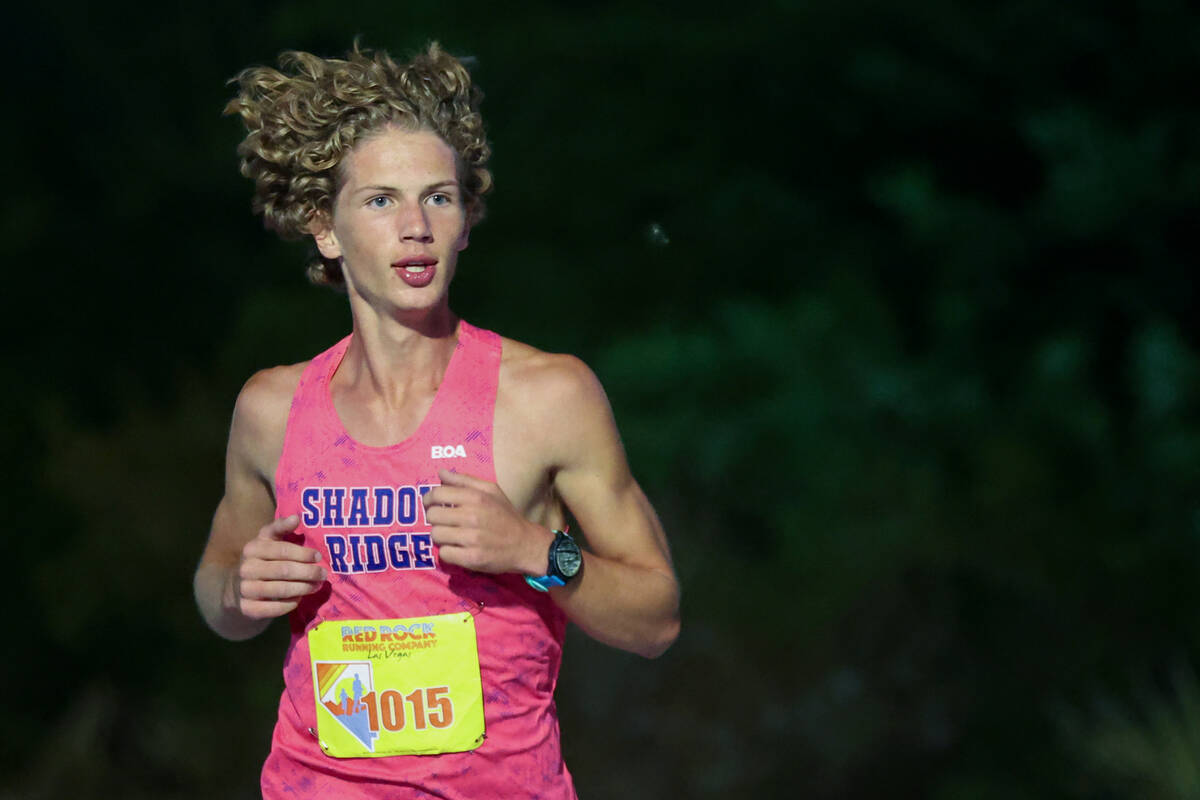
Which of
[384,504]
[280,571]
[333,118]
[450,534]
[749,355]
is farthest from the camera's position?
[749,355]

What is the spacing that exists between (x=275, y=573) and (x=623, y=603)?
0.52 m

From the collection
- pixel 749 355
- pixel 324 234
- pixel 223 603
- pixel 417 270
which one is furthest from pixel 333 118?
pixel 749 355

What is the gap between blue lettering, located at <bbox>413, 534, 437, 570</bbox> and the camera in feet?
7.74

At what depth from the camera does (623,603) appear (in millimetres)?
2410

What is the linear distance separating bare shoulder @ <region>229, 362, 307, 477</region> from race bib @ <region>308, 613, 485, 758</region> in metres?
0.34

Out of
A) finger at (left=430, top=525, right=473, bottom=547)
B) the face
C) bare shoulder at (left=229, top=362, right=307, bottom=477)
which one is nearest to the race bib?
finger at (left=430, top=525, right=473, bottom=547)

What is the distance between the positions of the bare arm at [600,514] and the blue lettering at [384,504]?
0.66 feet

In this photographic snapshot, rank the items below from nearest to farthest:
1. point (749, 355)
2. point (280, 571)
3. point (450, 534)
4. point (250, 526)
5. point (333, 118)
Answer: point (450, 534)
point (280, 571)
point (333, 118)
point (250, 526)
point (749, 355)

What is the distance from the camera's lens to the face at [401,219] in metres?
2.40

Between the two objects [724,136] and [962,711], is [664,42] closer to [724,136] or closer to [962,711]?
[724,136]

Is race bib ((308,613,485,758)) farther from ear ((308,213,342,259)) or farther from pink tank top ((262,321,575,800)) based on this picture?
ear ((308,213,342,259))

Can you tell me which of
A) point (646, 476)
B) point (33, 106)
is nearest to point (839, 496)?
point (646, 476)

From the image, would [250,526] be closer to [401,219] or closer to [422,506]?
[422,506]

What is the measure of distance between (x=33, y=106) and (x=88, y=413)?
1713 millimetres
